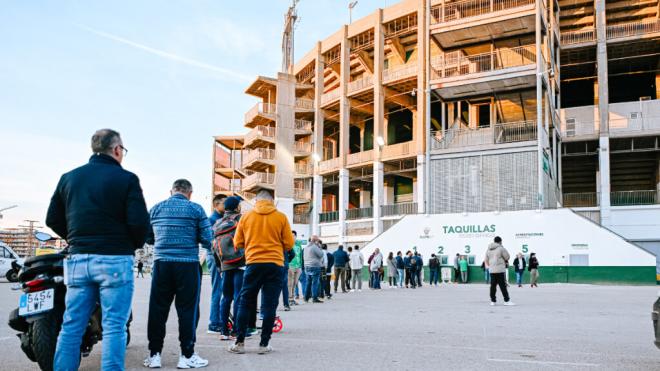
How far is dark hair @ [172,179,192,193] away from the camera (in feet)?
20.5

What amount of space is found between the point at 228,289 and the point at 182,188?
2.27 metres

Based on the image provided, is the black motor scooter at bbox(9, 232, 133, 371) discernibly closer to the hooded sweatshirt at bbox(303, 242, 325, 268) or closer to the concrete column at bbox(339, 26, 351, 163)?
the hooded sweatshirt at bbox(303, 242, 325, 268)

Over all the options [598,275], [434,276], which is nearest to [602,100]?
[598,275]

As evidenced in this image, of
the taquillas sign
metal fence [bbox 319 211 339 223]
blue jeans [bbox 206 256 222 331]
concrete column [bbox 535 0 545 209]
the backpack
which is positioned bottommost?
blue jeans [bbox 206 256 222 331]

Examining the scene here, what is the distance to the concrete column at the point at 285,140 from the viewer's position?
52688 mm

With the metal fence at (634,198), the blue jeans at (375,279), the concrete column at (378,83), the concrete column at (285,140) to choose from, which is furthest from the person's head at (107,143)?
the concrete column at (285,140)

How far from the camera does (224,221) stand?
801 centimetres

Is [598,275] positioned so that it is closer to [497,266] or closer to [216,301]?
[497,266]

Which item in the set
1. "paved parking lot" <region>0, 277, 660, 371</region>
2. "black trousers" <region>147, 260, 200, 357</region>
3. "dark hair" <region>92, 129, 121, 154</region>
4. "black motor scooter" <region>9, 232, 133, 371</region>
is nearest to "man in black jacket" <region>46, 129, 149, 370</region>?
"dark hair" <region>92, 129, 121, 154</region>

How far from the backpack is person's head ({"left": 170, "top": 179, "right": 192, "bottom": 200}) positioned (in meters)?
1.68

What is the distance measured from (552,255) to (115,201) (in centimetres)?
2950

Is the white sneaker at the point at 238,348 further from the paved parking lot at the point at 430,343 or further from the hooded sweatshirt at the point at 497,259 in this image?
the hooded sweatshirt at the point at 497,259

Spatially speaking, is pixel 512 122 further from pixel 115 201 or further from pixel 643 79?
pixel 115 201

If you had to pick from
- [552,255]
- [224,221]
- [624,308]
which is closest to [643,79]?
[552,255]
